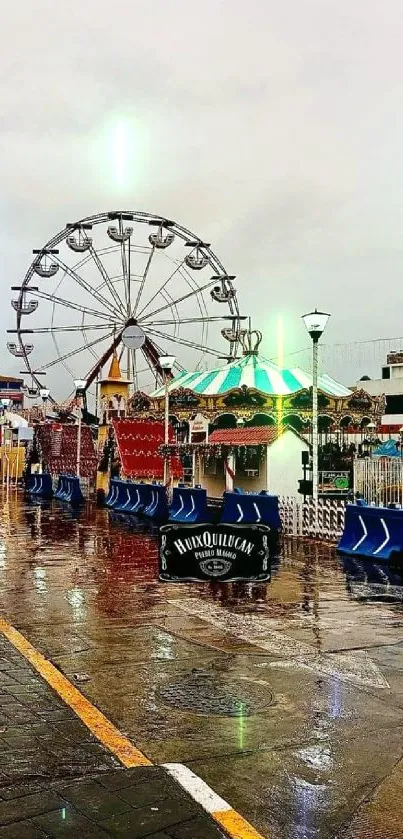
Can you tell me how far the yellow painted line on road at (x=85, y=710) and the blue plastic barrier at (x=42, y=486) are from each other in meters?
29.2

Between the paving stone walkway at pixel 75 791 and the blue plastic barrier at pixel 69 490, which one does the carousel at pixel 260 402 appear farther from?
the paving stone walkway at pixel 75 791

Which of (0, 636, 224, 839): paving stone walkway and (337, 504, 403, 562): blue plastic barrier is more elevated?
(337, 504, 403, 562): blue plastic barrier

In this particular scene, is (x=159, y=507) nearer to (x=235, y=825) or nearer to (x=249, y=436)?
(x=249, y=436)

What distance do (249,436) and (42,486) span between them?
1433cm

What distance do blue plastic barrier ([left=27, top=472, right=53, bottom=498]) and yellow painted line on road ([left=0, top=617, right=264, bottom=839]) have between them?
29790mm

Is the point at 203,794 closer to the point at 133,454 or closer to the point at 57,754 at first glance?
the point at 57,754

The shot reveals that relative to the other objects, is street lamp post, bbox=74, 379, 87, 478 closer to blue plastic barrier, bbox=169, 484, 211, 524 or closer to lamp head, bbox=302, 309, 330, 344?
blue plastic barrier, bbox=169, 484, 211, 524

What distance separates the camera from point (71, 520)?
2366 cm

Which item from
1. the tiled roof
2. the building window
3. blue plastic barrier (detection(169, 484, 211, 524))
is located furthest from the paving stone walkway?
the building window

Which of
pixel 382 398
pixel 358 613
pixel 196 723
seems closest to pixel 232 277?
pixel 382 398

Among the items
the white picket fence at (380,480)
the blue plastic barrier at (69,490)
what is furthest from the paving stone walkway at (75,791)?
the blue plastic barrier at (69,490)

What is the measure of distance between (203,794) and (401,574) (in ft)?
29.8

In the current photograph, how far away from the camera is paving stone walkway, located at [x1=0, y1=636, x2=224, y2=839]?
402 centimetres

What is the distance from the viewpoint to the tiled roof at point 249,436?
86.4 ft
